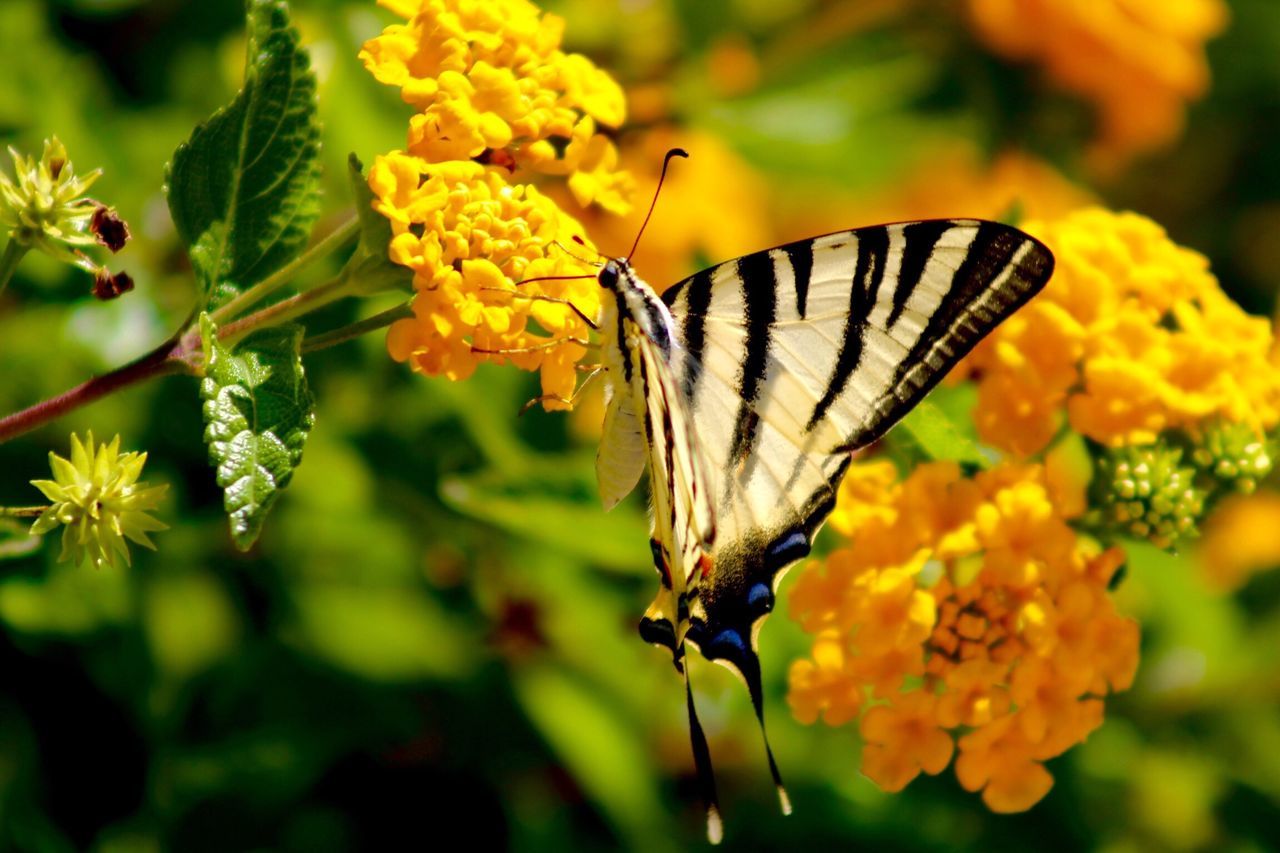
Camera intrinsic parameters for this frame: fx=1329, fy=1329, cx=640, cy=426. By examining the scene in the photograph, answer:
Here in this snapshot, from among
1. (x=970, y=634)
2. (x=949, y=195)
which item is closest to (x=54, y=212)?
(x=970, y=634)

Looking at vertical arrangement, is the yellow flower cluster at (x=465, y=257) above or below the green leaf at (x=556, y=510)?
above

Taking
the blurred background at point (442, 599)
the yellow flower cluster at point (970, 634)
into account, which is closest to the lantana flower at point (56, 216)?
the blurred background at point (442, 599)

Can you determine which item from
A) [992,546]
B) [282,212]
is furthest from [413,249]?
[992,546]

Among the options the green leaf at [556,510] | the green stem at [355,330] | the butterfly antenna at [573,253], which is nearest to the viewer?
the green stem at [355,330]

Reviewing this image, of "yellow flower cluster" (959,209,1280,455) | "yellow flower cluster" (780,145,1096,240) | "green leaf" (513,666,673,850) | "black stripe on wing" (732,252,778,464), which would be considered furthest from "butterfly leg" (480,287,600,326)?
"yellow flower cluster" (780,145,1096,240)

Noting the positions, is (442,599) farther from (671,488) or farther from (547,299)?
(547,299)

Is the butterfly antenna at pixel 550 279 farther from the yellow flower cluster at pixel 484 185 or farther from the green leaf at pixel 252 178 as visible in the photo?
the green leaf at pixel 252 178

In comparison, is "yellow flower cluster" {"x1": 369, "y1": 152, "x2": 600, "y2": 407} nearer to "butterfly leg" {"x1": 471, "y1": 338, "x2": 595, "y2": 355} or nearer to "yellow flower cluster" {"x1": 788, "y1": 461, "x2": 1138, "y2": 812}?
"butterfly leg" {"x1": 471, "y1": 338, "x2": 595, "y2": 355}
